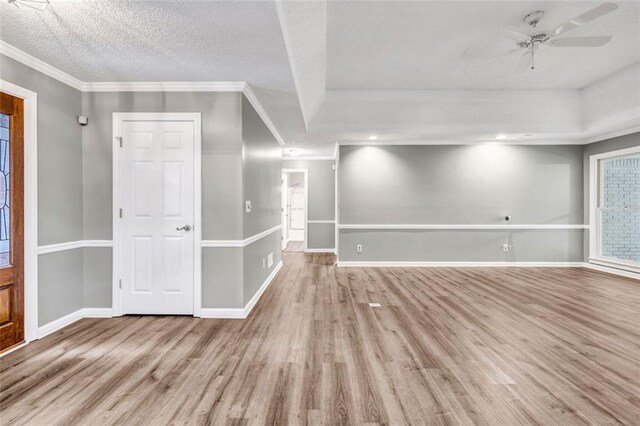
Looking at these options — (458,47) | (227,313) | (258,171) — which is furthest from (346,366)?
(458,47)

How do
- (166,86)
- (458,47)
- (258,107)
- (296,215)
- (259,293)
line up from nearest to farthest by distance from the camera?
(166,86) < (458,47) < (258,107) < (259,293) < (296,215)

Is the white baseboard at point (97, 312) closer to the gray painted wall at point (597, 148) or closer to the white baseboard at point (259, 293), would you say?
the white baseboard at point (259, 293)

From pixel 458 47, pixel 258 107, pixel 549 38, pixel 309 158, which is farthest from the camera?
pixel 309 158

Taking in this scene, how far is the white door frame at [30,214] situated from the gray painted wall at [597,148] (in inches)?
313

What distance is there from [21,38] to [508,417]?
13.9 feet

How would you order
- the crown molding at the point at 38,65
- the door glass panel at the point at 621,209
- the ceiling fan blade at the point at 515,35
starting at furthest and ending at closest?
the door glass panel at the point at 621,209
the ceiling fan blade at the point at 515,35
the crown molding at the point at 38,65

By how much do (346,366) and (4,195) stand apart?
10.2 ft

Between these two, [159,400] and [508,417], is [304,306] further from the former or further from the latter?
[508,417]

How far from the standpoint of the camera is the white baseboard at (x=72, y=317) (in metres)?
2.73

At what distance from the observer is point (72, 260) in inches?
120

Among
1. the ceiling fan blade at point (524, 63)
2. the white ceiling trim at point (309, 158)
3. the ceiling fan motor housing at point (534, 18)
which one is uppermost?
the ceiling fan blade at point (524, 63)

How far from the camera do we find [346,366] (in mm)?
2221

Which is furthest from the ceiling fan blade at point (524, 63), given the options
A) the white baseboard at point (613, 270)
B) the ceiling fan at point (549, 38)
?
the white baseboard at point (613, 270)

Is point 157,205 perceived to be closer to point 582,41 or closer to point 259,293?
point 259,293
